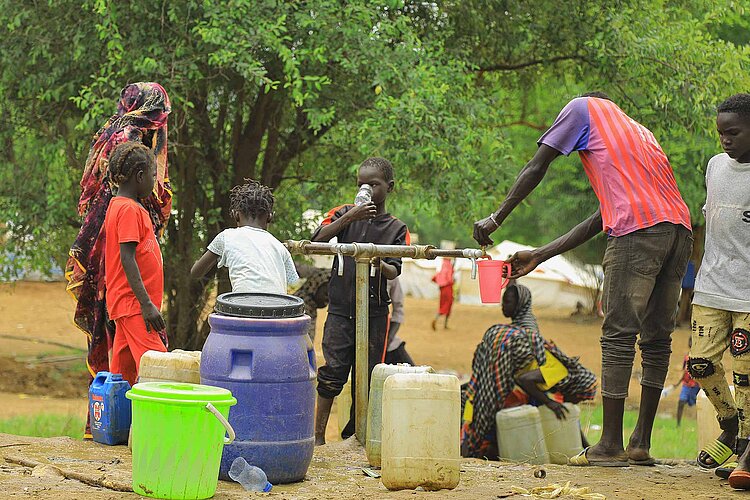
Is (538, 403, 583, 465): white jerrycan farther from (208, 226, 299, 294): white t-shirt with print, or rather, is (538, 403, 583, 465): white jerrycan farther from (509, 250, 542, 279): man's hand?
(208, 226, 299, 294): white t-shirt with print

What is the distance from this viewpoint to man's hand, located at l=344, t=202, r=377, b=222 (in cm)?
510

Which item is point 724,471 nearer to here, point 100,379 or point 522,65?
point 100,379

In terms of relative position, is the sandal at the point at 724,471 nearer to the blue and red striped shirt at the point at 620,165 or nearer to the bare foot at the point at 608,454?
the bare foot at the point at 608,454

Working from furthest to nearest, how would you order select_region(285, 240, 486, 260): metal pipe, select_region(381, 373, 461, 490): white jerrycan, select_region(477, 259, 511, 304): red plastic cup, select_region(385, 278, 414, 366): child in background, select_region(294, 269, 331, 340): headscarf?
select_region(294, 269, 331, 340): headscarf < select_region(385, 278, 414, 366): child in background < select_region(285, 240, 486, 260): metal pipe < select_region(477, 259, 511, 304): red plastic cup < select_region(381, 373, 461, 490): white jerrycan

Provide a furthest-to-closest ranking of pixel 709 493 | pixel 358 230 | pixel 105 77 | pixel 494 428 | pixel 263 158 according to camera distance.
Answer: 1. pixel 263 158
2. pixel 105 77
3. pixel 494 428
4. pixel 358 230
5. pixel 709 493

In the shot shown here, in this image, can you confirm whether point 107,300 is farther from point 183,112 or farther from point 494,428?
point 183,112

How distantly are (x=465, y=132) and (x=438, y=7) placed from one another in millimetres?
2228

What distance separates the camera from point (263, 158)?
10.9m

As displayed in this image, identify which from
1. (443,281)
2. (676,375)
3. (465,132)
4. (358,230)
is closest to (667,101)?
(465,132)

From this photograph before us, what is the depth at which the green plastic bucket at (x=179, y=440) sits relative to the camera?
3.80 meters

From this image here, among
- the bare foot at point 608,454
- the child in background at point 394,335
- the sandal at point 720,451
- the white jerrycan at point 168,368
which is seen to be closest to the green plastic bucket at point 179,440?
the white jerrycan at point 168,368

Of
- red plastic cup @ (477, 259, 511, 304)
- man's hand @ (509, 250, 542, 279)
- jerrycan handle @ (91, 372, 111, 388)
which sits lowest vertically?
jerrycan handle @ (91, 372, 111, 388)

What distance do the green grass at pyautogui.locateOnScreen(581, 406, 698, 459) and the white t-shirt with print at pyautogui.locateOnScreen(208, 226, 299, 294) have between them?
4.12 m

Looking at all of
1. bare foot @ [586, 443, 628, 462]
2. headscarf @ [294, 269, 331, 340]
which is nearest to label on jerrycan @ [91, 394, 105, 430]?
bare foot @ [586, 443, 628, 462]
